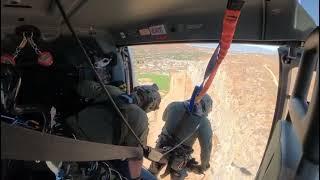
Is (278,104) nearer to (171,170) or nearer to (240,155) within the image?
(171,170)

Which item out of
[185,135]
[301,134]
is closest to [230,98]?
[185,135]

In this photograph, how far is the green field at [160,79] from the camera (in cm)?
443

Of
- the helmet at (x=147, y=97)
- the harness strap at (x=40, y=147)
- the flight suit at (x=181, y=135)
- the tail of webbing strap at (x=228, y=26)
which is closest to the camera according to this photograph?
the harness strap at (x=40, y=147)

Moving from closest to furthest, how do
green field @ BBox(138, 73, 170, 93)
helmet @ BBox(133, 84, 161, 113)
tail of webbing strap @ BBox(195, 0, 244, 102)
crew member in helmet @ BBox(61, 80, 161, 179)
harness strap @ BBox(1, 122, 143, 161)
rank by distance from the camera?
harness strap @ BBox(1, 122, 143, 161) < tail of webbing strap @ BBox(195, 0, 244, 102) < crew member in helmet @ BBox(61, 80, 161, 179) < helmet @ BBox(133, 84, 161, 113) < green field @ BBox(138, 73, 170, 93)

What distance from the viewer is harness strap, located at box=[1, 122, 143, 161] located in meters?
0.96

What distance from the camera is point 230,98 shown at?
7.17 meters

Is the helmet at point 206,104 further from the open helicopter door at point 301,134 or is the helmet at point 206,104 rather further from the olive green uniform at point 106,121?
the open helicopter door at point 301,134

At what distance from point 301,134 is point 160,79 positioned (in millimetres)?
4668

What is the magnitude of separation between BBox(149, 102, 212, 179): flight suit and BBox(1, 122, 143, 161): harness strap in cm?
227

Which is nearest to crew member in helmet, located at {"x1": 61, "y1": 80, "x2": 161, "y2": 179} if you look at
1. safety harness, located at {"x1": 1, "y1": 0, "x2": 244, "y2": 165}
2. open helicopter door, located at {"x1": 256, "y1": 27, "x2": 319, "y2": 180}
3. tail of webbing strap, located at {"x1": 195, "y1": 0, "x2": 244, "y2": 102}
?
tail of webbing strap, located at {"x1": 195, "y1": 0, "x2": 244, "y2": 102}

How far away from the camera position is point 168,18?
3.02 m

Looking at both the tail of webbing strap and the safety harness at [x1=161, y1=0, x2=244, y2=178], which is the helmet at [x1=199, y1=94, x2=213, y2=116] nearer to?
the safety harness at [x1=161, y1=0, x2=244, y2=178]

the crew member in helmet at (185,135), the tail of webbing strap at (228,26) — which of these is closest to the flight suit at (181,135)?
the crew member in helmet at (185,135)

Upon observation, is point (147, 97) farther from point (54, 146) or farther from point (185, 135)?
point (54, 146)
